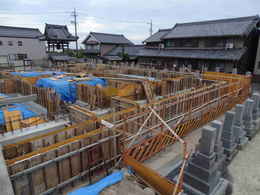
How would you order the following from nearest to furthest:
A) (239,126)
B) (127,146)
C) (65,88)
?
(127,146)
(239,126)
(65,88)

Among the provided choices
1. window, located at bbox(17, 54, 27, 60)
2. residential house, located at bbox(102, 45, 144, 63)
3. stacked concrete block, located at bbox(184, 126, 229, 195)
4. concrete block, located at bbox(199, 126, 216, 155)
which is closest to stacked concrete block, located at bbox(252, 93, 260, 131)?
stacked concrete block, located at bbox(184, 126, 229, 195)

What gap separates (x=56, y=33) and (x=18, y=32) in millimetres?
6399

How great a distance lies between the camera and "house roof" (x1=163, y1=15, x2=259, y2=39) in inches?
761

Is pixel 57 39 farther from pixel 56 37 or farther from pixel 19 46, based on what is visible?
pixel 19 46

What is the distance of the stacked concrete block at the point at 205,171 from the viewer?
3682 mm

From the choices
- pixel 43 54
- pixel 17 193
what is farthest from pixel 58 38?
pixel 17 193

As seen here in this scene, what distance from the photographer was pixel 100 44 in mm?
34312

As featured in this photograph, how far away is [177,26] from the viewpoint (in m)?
27.5

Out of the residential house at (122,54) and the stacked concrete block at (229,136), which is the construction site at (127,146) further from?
the residential house at (122,54)

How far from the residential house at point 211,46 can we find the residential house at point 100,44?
1091cm

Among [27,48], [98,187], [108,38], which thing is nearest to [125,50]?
[108,38]

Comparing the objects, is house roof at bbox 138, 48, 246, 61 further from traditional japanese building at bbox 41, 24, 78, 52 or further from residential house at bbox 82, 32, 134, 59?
traditional japanese building at bbox 41, 24, 78, 52

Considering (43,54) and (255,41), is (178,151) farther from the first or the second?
(43,54)

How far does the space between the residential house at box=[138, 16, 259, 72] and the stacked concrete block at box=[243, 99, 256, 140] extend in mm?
13322
